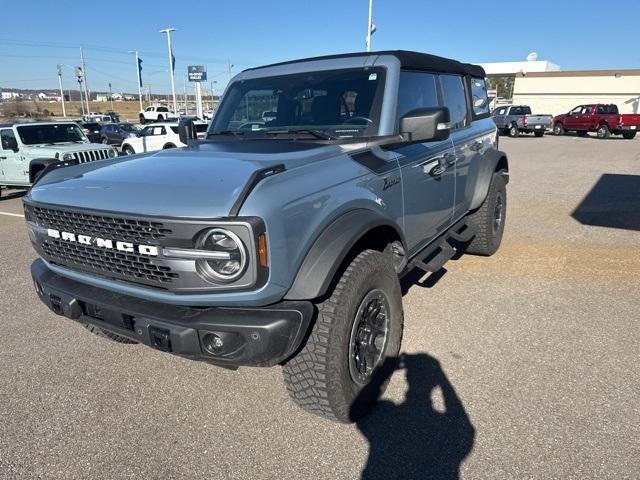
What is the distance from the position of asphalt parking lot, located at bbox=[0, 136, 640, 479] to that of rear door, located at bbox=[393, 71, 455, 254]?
2.72 ft

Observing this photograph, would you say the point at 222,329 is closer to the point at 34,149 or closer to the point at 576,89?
the point at 34,149

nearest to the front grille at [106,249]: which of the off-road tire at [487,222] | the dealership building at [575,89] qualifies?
the off-road tire at [487,222]

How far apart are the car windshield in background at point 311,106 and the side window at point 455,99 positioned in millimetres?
1211

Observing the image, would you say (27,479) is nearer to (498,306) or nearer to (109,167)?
(109,167)

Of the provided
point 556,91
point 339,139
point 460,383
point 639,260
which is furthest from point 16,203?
point 556,91

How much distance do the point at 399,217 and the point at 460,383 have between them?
115 centimetres

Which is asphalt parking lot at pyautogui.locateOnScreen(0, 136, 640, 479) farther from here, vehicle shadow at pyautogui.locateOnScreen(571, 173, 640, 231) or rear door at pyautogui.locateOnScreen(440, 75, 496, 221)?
vehicle shadow at pyautogui.locateOnScreen(571, 173, 640, 231)

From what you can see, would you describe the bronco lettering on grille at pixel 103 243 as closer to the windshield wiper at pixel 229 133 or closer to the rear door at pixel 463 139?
the windshield wiper at pixel 229 133

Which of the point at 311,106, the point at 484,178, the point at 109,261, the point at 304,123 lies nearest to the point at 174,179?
the point at 109,261

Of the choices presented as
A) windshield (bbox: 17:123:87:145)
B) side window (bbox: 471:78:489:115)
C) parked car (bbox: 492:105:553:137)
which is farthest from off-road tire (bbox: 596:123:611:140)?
windshield (bbox: 17:123:87:145)

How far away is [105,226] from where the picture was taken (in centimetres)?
239

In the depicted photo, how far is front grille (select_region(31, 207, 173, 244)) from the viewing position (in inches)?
87.0

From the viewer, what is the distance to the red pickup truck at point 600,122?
80.9 feet

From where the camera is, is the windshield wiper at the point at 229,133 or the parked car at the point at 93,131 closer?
the windshield wiper at the point at 229,133
